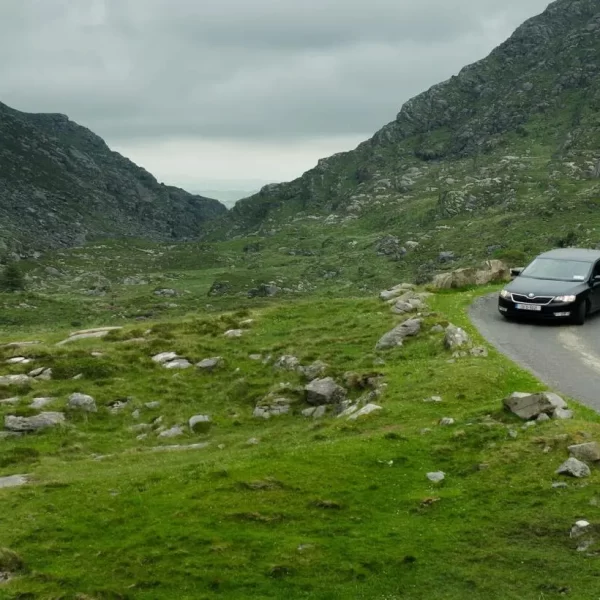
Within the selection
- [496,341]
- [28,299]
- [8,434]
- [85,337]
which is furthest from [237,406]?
[28,299]

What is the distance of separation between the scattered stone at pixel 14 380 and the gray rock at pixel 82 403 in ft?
12.1

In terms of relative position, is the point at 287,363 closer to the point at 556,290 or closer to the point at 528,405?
the point at 556,290

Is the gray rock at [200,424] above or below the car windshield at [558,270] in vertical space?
below

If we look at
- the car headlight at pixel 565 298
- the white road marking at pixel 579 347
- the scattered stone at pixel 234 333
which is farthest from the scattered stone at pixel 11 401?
the car headlight at pixel 565 298

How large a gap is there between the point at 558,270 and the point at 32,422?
79.7 ft

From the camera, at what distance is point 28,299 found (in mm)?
164500

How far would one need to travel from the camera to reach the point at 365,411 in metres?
22.5

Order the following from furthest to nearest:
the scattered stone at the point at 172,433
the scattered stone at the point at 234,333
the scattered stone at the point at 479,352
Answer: the scattered stone at the point at 234,333, the scattered stone at the point at 479,352, the scattered stone at the point at 172,433

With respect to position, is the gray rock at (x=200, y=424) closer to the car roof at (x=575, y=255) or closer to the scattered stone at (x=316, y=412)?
the scattered stone at (x=316, y=412)

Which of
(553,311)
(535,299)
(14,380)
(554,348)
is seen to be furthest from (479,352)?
(14,380)

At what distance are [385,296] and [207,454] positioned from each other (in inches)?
806

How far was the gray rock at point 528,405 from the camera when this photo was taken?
19844mm

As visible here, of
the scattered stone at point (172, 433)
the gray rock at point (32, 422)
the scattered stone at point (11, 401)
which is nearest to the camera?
the scattered stone at point (172, 433)

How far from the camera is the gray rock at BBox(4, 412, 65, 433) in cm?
2744
